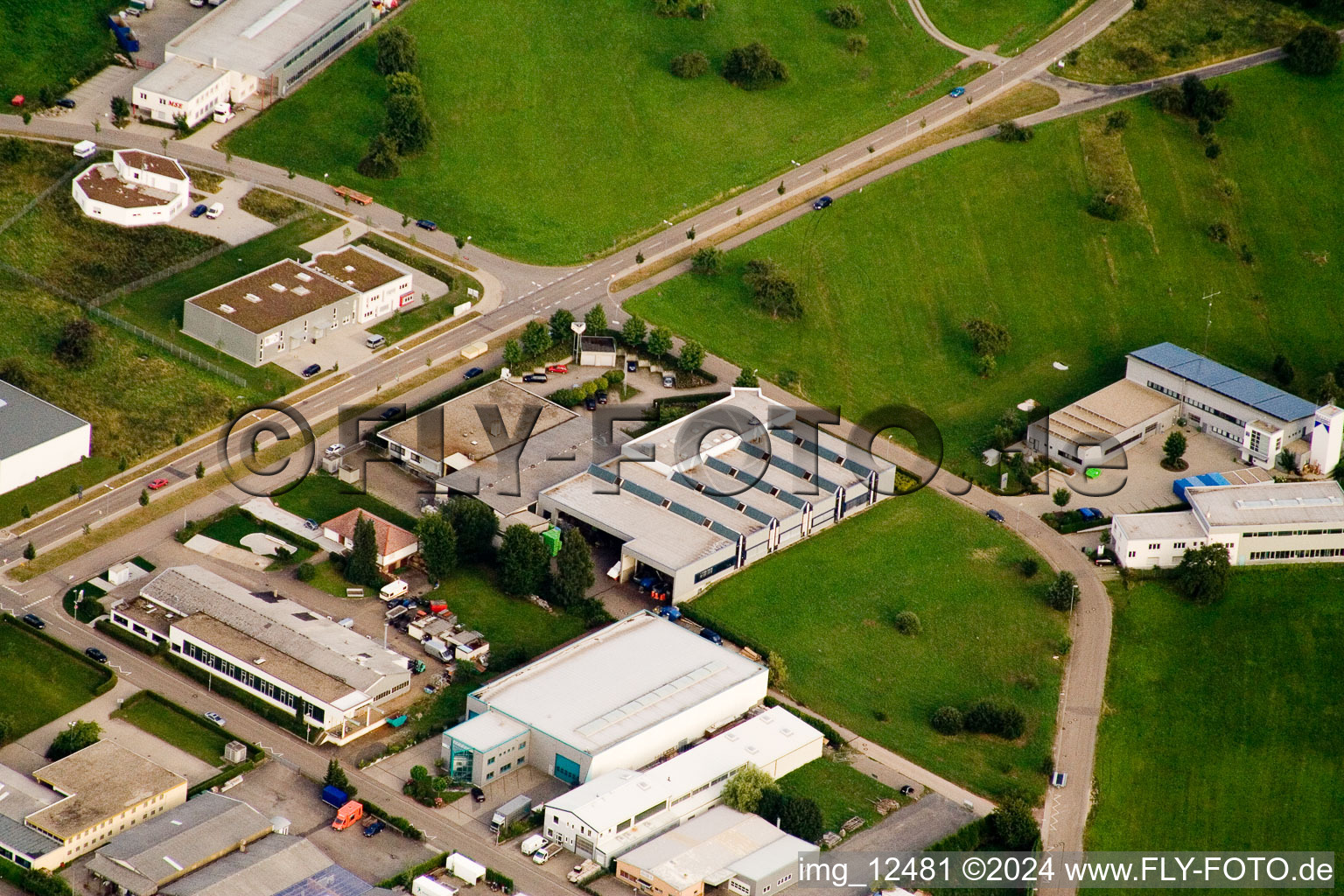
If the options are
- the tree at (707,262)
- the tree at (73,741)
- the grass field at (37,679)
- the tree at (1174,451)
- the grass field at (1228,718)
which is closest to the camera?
the tree at (73,741)

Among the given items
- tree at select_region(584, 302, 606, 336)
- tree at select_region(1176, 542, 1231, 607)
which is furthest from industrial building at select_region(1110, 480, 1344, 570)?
tree at select_region(584, 302, 606, 336)

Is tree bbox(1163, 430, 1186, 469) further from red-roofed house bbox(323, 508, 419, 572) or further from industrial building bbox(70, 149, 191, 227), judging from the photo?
industrial building bbox(70, 149, 191, 227)

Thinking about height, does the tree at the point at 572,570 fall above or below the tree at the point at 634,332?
below

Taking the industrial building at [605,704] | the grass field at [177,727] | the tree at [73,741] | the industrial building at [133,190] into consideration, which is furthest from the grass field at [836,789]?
the industrial building at [133,190]

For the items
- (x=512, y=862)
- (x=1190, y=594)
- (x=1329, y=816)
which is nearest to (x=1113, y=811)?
(x=1329, y=816)

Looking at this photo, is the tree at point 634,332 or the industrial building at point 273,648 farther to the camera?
the tree at point 634,332

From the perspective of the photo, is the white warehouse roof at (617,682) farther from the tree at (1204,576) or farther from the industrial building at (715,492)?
the tree at (1204,576)
